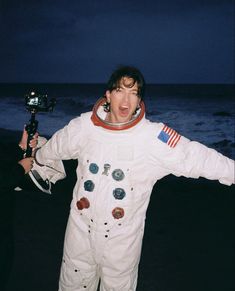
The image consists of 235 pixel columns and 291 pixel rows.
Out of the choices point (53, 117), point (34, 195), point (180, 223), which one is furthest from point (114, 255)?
point (53, 117)

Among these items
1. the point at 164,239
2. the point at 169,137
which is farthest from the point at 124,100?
the point at 164,239

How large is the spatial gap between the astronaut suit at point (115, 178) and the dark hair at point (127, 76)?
190 millimetres

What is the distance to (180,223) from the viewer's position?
4949 mm

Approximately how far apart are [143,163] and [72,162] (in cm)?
608

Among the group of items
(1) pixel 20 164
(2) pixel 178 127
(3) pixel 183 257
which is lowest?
(3) pixel 183 257

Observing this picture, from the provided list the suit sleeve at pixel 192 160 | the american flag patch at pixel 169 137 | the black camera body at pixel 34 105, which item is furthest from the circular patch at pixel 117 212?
the black camera body at pixel 34 105

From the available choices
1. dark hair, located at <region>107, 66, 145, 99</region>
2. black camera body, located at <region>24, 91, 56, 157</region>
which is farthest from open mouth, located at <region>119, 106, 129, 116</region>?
black camera body, located at <region>24, 91, 56, 157</region>

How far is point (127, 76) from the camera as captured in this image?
243 cm

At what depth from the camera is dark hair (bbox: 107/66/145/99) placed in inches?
96.0

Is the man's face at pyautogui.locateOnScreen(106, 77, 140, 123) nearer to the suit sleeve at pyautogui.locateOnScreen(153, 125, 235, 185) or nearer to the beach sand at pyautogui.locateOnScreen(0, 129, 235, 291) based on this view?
the suit sleeve at pyautogui.locateOnScreen(153, 125, 235, 185)

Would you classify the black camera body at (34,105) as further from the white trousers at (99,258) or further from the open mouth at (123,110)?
the white trousers at (99,258)

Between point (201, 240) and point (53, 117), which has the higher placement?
point (53, 117)

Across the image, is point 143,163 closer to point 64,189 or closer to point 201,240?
point 201,240

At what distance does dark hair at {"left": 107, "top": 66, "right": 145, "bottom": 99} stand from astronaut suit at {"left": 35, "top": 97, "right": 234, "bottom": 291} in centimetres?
19
